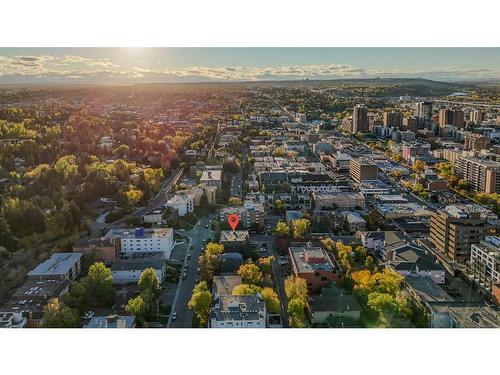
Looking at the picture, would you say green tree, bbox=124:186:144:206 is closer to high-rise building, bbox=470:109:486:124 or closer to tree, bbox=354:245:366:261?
tree, bbox=354:245:366:261

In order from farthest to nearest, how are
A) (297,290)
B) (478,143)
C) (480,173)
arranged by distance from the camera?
(478,143) < (480,173) < (297,290)

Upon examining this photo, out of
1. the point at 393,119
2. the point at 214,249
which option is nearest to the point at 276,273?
the point at 214,249

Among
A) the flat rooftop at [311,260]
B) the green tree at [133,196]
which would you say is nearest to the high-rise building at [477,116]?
the green tree at [133,196]

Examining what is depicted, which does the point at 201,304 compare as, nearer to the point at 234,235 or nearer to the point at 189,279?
the point at 189,279

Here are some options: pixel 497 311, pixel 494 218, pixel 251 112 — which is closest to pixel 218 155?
pixel 251 112

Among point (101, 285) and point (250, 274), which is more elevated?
point (250, 274)

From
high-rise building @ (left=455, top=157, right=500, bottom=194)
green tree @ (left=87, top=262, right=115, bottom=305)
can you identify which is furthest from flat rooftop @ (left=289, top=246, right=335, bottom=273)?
high-rise building @ (left=455, top=157, right=500, bottom=194)

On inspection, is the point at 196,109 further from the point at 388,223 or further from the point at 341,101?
the point at 388,223
